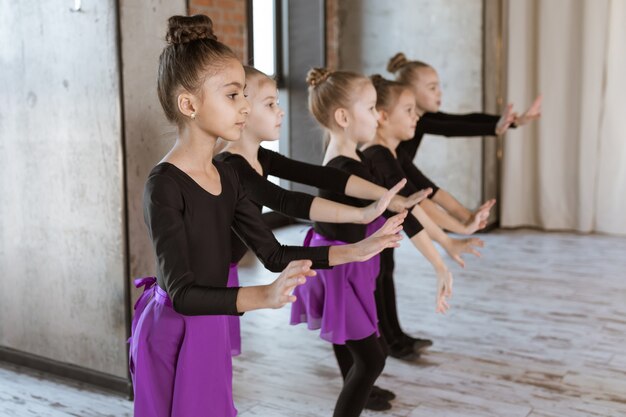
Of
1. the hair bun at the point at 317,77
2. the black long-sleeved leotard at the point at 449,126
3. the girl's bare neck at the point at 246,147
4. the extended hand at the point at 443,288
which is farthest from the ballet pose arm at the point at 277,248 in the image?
the black long-sleeved leotard at the point at 449,126

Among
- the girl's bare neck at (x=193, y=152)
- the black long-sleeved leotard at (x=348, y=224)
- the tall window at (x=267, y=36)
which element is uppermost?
the tall window at (x=267, y=36)

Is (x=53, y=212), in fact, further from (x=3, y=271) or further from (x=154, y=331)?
(x=154, y=331)

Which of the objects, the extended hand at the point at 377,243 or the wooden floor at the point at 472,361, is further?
the wooden floor at the point at 472,361

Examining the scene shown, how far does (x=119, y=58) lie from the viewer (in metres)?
2.70

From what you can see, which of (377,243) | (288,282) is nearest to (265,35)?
(377,243)

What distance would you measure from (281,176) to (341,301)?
453 mm

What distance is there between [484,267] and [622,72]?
2.02 metres

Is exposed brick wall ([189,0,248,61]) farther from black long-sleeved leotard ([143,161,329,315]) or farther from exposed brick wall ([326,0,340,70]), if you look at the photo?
black long-sleeved leotard ([143,161,329,315])

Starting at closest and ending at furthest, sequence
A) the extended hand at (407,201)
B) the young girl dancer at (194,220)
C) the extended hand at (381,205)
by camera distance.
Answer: the young girl dancer at (194,220)
the extended hand at (381,205)
the extended hand at (407,201)

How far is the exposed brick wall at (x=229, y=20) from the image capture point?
5.18 meters

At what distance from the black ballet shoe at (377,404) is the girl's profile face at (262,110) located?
1.09 m

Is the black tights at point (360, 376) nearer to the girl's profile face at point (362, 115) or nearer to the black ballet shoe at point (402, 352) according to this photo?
the girl's profile face at point (362, 115)

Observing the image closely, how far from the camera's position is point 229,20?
5348 millimetres

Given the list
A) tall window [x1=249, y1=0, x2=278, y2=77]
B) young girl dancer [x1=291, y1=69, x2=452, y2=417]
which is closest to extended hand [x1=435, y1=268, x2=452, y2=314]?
young girl dancer [x1=291, y1=69, x2=452, y2=417]
